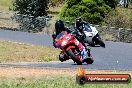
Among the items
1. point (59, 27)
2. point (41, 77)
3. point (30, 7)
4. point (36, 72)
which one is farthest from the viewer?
point (30, 7)

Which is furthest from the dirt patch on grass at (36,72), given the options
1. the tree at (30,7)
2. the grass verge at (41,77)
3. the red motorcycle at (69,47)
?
the tree at (30,7)

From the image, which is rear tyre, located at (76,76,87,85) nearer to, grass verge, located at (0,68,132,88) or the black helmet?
the black helmet

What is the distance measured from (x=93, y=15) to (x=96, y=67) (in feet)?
73.5

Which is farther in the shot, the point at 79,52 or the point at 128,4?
the point at 128,4

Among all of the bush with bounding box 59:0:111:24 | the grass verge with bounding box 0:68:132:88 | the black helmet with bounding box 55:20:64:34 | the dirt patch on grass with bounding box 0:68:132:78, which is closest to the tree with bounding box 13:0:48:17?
the bush with bounding box 59:0:111:24

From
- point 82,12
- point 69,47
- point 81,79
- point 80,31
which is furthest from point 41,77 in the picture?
point 82,12

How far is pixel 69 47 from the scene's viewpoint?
6.14 meters

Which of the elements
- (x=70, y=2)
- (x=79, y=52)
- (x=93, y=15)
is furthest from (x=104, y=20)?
(x=79, y=52)

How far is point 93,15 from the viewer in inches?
1754

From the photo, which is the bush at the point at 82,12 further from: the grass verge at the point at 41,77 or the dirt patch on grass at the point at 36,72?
the grass verge at the point at 41,77

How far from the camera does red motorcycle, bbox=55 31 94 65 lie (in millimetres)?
5992

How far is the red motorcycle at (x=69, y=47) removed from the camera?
19.7ft

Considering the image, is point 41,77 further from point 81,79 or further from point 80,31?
point 81,79

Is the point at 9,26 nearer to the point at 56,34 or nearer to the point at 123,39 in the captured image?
the point at 123,39
